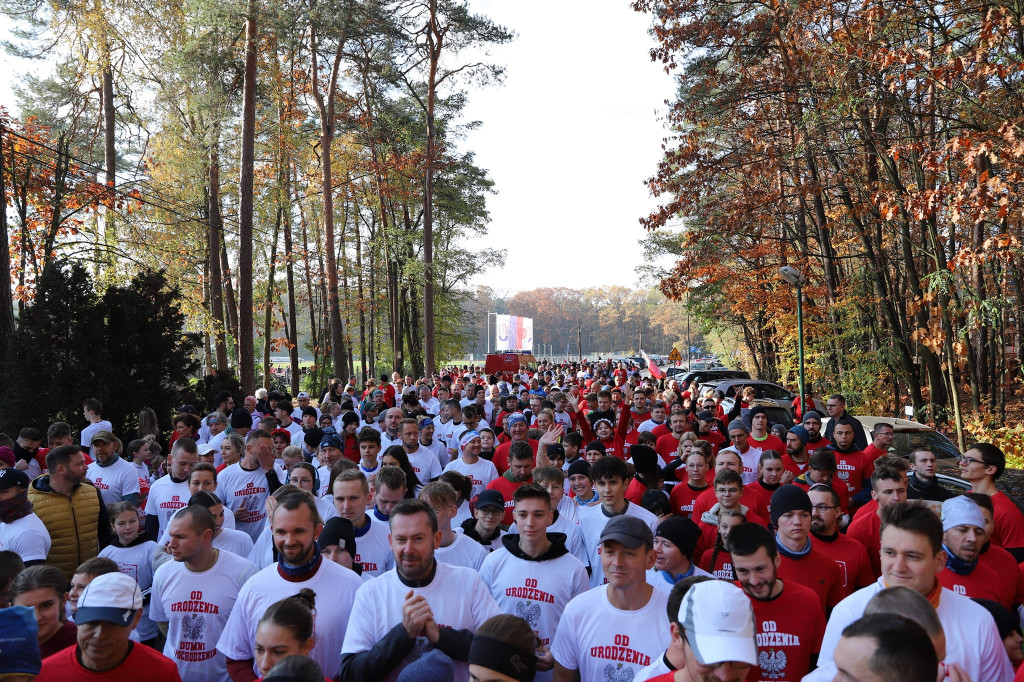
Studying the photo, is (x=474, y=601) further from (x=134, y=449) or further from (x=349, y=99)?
(x=349, y=99)

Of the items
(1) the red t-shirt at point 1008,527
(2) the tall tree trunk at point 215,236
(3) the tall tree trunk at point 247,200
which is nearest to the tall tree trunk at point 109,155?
(2) the tall tree trunk at point 215,236

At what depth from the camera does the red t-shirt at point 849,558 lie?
4.83m

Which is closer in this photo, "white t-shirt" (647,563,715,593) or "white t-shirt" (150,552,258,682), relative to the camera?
"white t-shirt" (150,552,258,682)

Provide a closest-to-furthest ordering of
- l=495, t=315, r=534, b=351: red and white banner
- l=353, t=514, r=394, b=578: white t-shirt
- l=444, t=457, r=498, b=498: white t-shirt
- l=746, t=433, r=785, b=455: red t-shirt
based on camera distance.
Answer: l=353, t=514, r=394, b=578: white t-shirt < l=444, t=457, r=498, b=498: white t-shirt < l=746, t=433, r=785, b=455: red t-shirt < l=495, t=315, r=534, b=351: red and white banner

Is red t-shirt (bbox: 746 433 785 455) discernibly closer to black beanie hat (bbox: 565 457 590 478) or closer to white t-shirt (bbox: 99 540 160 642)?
black beanie hat (bbox: 565 457 590 478)

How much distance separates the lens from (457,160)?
3359 centimetres

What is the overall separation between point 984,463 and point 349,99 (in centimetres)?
2948

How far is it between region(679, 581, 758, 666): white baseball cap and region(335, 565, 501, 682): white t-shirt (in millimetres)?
1454

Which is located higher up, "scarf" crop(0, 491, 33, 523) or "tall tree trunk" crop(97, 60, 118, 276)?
"tall tree trunk" crop(97, 60, 118, 276)

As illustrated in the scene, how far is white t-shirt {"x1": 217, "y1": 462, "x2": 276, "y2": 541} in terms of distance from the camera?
6.93 meters

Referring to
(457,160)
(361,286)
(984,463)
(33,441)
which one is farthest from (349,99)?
(984,463)

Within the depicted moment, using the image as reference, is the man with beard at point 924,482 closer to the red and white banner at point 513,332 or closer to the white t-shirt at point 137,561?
the white t-shirt at point 137,561

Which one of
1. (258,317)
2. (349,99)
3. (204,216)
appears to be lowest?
(258,317)

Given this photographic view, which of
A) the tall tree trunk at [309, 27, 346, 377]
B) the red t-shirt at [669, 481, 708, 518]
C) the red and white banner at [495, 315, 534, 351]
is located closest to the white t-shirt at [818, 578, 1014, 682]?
the red t-shirt at [669, 481, 708, 518]
